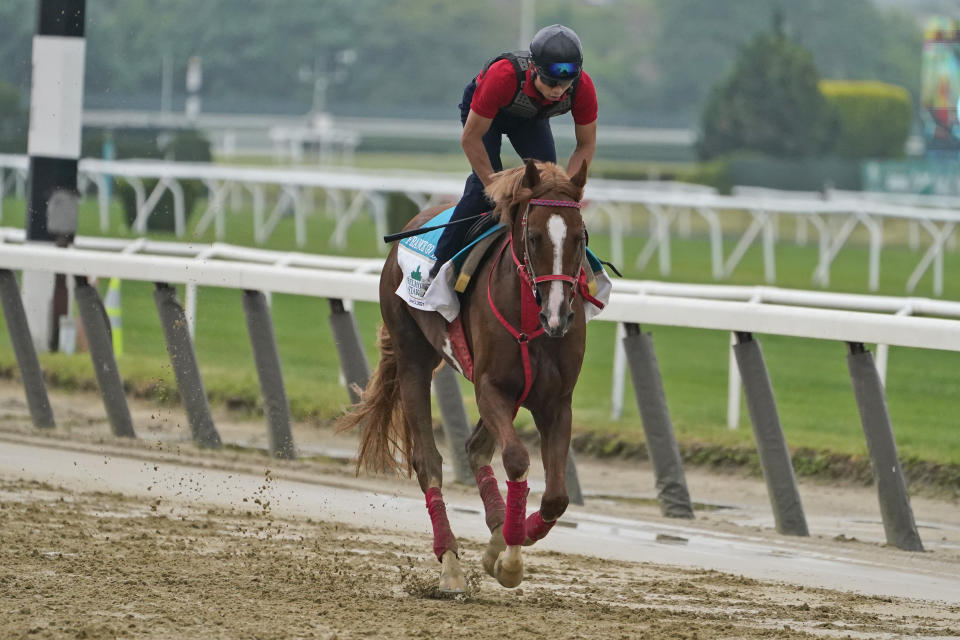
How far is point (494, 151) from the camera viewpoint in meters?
5.87

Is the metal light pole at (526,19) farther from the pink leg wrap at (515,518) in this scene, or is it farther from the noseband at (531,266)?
the pink leg wrap at (515,518)

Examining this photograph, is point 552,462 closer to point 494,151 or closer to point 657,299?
point 494,151

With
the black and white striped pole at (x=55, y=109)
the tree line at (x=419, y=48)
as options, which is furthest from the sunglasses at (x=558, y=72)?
the tree line at (x=419, y=48)

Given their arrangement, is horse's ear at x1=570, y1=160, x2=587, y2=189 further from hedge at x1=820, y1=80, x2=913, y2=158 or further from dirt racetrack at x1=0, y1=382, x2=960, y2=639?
hedge at x1=820, y1=80, x2=913, y2=158

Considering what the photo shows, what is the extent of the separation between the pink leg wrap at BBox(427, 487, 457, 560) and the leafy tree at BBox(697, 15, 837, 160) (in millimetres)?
47716

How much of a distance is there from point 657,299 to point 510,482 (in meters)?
2.08

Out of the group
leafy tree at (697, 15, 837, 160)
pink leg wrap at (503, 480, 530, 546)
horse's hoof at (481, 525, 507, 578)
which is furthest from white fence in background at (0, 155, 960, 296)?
leafy tree at (697, 15, 837, 160)

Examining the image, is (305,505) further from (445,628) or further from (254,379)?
(254,379)

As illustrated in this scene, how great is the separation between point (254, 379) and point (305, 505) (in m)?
3.13

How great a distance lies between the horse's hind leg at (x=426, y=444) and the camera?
5.31 meters

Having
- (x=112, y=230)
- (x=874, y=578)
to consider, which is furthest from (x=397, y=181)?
(x=874, y=578)

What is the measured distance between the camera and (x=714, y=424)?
9172 millimetres

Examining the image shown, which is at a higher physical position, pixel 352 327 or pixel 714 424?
pixel 352 327

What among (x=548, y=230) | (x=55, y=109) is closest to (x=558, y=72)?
(x=548, y=230)
